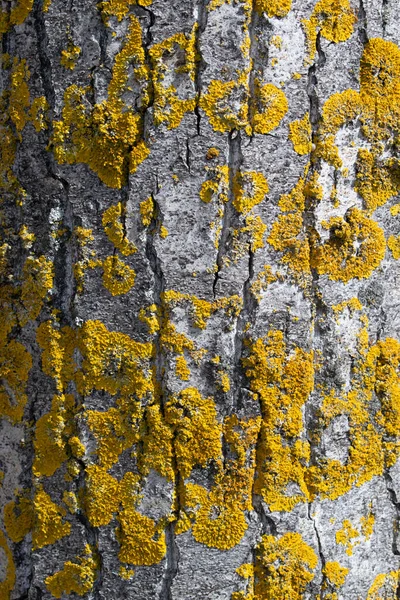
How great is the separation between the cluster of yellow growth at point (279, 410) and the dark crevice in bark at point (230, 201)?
0.57 ft

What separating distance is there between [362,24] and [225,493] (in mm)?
1038

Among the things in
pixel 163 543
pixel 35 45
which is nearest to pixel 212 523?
pixel 163 543

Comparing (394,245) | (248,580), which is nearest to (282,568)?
(248,580)

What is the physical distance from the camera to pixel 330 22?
4.38ft

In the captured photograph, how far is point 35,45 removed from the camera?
4.47ft

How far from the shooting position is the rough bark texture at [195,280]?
1.31 metres

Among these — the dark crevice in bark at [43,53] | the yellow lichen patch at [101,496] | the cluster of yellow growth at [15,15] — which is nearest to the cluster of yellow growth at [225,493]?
the yellow lichen patch at [101,496]

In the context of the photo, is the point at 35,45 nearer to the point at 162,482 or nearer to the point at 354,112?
the point at 354,112

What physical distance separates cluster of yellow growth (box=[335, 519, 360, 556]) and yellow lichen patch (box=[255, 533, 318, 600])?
87 millimetres

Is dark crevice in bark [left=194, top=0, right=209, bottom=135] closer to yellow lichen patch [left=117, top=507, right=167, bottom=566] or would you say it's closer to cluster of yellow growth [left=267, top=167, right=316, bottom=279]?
cluster of yellow growth [left=267, top=167, right=316, bottom=279]

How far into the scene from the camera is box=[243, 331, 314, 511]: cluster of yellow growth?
1355mm

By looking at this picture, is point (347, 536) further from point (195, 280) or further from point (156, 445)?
point (195, 280)

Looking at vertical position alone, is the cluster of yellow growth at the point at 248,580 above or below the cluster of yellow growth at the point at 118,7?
below

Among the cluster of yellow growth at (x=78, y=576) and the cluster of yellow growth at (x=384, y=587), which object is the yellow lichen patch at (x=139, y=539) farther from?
the cluster of yellow growth at (x=384, y=587)
